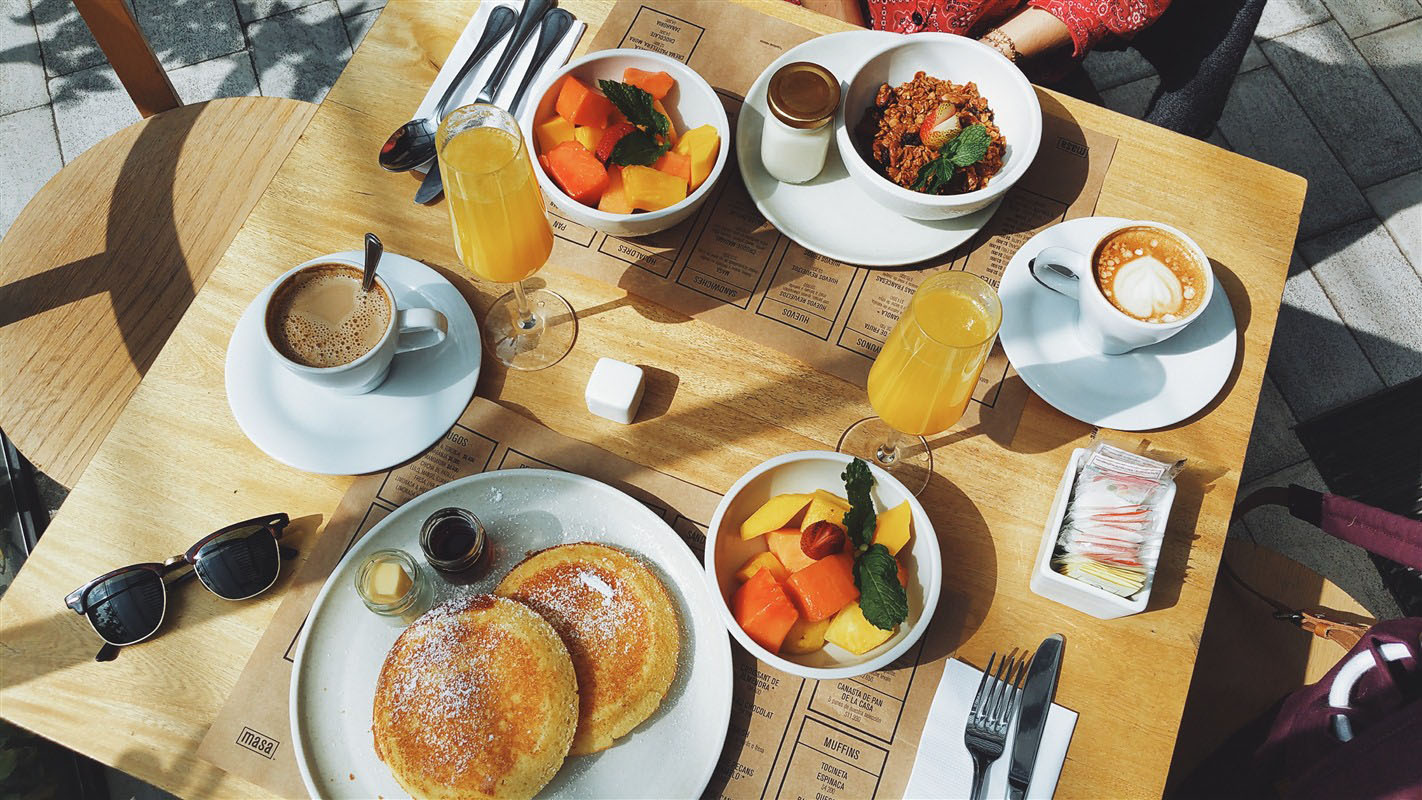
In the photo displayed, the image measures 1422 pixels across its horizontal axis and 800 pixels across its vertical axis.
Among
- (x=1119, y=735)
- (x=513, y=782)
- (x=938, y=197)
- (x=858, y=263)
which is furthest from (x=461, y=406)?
(x=1119, y=735)

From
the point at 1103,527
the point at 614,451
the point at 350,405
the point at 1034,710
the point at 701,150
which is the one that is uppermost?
the point at 701,150

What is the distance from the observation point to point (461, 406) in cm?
116

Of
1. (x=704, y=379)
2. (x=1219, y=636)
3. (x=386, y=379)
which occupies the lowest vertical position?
(x=1219, y=636)

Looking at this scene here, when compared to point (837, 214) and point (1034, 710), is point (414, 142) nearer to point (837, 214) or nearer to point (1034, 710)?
point (837, 214)

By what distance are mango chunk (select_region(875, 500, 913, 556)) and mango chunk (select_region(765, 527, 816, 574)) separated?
0.09m

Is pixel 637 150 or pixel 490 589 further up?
pixel 637 150

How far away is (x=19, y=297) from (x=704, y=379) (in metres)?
1.21

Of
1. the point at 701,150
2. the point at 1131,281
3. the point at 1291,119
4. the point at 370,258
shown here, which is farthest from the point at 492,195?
the point at 1291,119

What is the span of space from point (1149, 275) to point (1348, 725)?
661 millimetres

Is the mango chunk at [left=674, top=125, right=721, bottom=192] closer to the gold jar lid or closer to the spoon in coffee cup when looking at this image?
the gold jar lid

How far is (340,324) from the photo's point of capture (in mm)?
1106

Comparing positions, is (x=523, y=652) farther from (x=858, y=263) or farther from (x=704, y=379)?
(x=858, y=263)

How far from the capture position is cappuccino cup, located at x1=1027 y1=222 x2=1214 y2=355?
44.3 inches

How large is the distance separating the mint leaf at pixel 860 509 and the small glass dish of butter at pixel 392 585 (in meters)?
0.51
